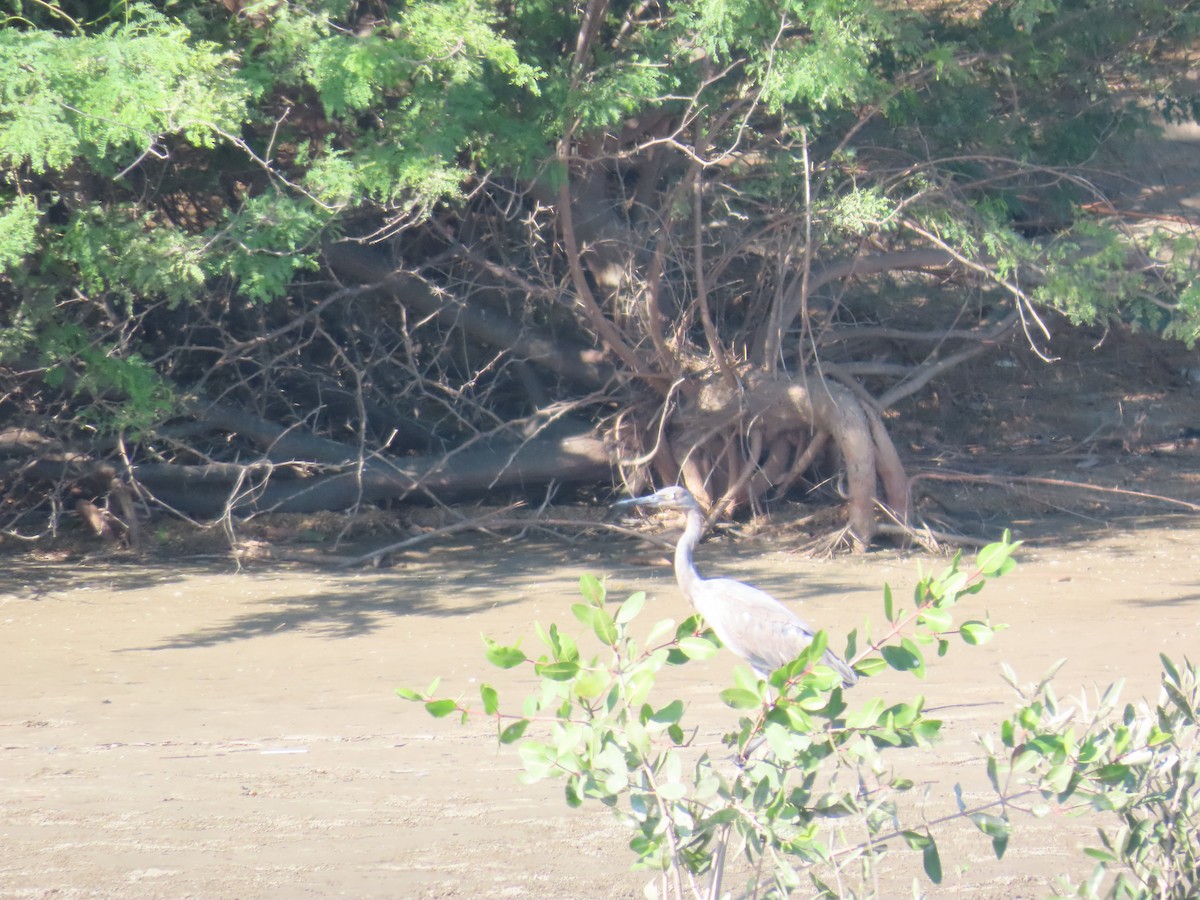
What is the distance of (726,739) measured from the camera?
3.32 meters

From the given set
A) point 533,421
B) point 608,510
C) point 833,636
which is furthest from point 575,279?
point 833,636

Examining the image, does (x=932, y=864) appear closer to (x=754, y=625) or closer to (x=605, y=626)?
(x=605, y=626)

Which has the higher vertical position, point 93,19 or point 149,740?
point 93,19

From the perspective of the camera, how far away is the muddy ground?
4582 millimetres

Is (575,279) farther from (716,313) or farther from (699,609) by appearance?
(699,609)

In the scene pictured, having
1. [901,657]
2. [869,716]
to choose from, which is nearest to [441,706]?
[869,716]

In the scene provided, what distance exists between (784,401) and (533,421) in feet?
6.27

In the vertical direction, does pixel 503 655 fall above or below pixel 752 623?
above

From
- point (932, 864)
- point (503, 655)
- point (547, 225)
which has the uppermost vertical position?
point (547, 225)

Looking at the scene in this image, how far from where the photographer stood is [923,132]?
920cm

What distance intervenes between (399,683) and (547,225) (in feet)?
13.4

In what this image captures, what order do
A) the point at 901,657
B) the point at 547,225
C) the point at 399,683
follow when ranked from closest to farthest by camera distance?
1. the point at 901,657
2. the point at 399,683
3. the point at 547,225

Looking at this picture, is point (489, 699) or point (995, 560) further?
point (995, 560)


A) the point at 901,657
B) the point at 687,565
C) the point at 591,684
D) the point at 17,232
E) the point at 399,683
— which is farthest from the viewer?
the point at 17,232
